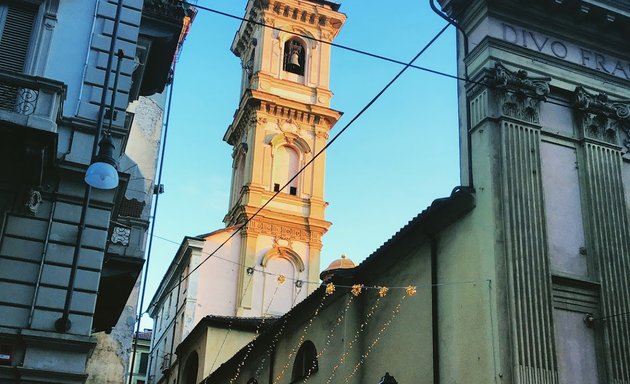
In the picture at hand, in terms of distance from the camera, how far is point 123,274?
48.6 feet

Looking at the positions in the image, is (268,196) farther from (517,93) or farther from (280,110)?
(517,93)

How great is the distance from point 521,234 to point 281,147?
86.0 ft

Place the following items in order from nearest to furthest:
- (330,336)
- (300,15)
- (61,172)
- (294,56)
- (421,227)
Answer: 1. (61,172)
2. (421,227)
3. (330,336)
4. (294,56)
5. (300,15)

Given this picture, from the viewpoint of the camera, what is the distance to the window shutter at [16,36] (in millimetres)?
12945

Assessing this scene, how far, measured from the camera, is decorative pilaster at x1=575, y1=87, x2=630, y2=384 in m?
13.8

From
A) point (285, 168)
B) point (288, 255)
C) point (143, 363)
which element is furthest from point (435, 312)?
point (143, 363)

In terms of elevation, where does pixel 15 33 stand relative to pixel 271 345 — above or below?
above

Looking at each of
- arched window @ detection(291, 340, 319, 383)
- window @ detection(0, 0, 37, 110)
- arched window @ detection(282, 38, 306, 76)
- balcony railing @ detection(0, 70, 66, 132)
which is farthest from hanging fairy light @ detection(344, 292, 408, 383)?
arched window @ detection(282, 38, 306, 76)

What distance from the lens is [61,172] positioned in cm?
1248

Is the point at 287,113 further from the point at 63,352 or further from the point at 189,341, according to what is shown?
the point at 63,352

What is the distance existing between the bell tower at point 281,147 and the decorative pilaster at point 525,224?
70.3 ft

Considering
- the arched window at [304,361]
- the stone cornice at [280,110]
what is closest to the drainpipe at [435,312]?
the arched window at [304,361]

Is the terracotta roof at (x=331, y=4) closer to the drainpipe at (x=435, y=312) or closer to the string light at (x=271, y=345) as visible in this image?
the string light at (x=271, y=345)

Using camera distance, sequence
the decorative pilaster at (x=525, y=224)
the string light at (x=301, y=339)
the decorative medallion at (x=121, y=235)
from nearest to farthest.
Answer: the decorative pilaster at (x=525, y=224) < the decorative medallion at (x=121, y=235) < the string light at (x=301, y=339)
